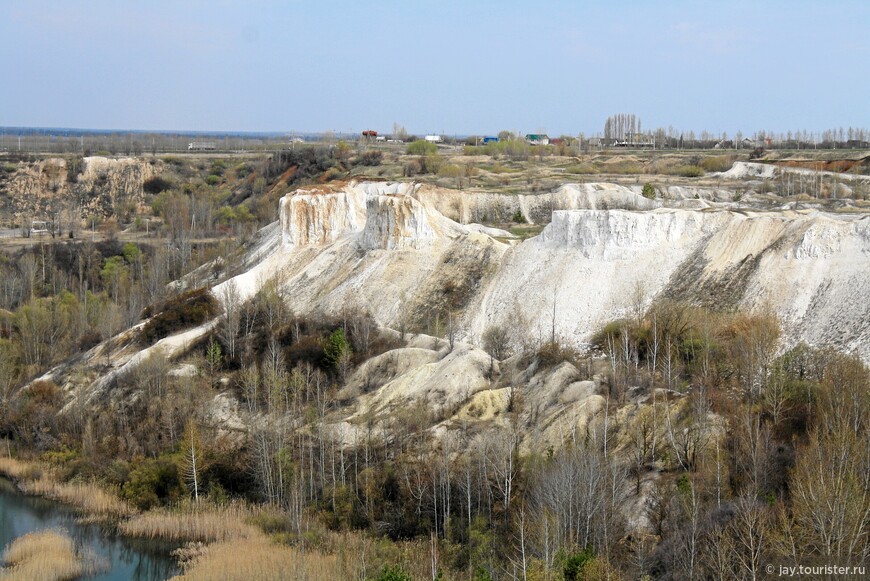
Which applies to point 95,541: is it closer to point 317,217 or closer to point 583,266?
point 583,266

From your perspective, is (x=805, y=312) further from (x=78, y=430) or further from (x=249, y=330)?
(x=78, y=430)

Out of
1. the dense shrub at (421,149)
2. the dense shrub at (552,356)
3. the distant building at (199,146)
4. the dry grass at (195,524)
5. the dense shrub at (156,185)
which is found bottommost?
the dry grass at (195,524)

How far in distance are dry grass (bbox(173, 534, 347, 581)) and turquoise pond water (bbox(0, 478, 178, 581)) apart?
1.25 metres

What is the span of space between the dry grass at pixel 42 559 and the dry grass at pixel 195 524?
2.11 meters

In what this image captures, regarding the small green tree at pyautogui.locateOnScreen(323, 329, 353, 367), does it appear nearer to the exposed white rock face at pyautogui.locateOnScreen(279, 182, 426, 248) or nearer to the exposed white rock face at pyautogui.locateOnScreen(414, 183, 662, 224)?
the exposed white rock face at pyautogui.locateOnScreen(279, 182, 426, 248)

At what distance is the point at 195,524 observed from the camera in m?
30.6

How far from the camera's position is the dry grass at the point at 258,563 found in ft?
83.0

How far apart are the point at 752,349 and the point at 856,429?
24.8 ft

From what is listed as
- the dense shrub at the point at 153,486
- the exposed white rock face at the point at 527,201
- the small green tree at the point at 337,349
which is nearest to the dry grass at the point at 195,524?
the dense shrub at the point at 153,486

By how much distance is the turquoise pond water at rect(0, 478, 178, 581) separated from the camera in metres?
28.5

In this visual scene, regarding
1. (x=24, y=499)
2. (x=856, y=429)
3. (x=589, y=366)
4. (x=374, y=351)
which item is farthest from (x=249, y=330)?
(x=856, y=429)

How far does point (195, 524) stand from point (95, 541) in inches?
117

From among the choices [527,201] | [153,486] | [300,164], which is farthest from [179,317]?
[300,164]

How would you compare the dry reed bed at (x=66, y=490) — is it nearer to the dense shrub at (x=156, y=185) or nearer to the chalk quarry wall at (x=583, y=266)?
the chalk quarry wall at (x=583, y=266)
